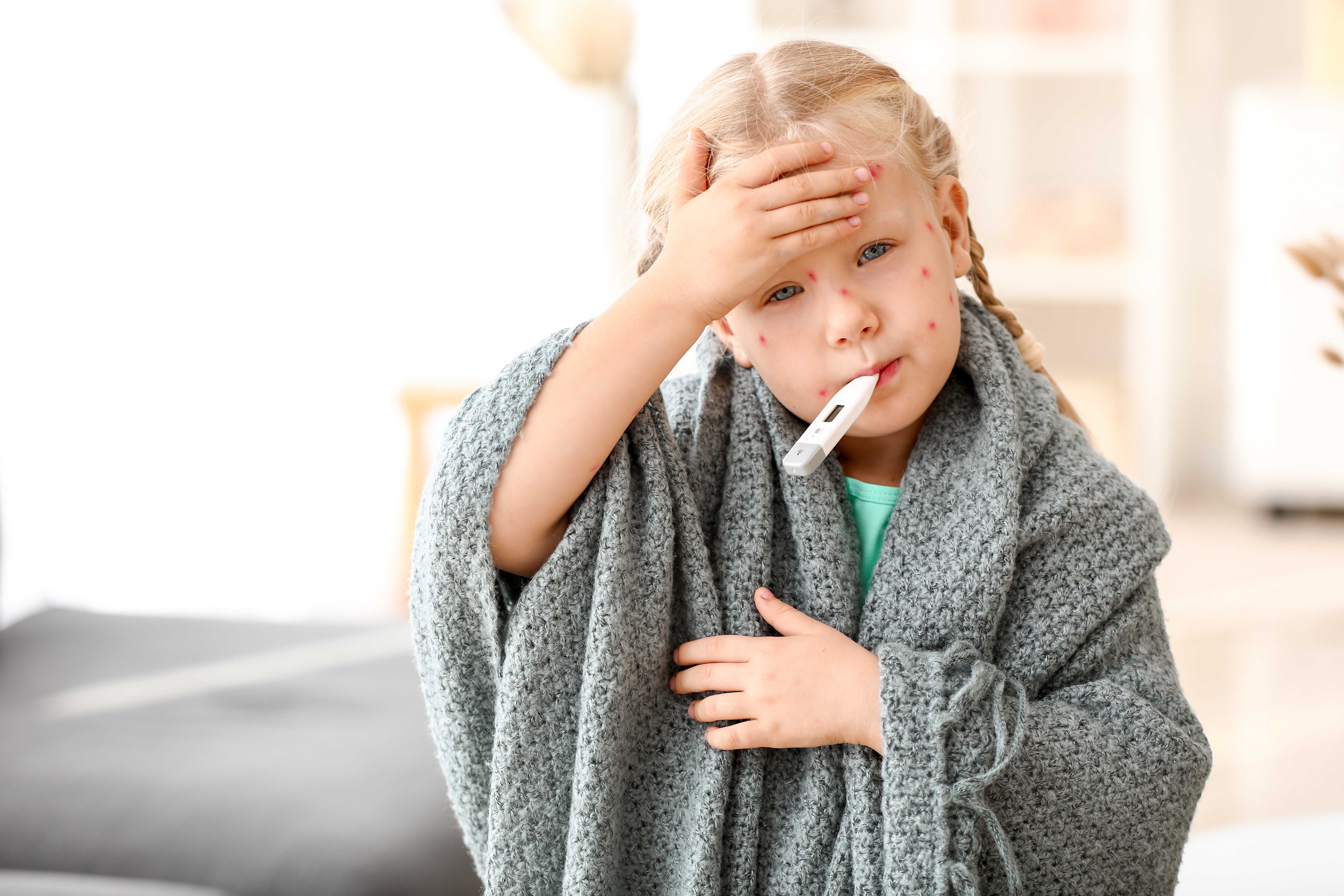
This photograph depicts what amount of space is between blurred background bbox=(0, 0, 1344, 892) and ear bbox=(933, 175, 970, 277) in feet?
2.78

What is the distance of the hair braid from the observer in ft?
2.96

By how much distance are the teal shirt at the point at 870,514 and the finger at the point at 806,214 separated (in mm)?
221

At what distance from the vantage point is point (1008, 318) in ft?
2.97

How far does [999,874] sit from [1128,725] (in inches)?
5.0

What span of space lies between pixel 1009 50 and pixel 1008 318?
249 cm

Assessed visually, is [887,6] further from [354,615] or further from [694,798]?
[694,798]

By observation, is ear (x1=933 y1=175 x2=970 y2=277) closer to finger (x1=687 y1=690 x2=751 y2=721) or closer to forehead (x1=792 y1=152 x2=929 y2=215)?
forehead (x1=792 y1=152 x2=929 y2=215)

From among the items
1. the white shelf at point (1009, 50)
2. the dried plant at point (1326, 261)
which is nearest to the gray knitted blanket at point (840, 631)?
the dried plant at point (1326, 261)

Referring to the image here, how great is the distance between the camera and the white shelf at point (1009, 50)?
3.03 metres

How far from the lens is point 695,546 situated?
77 cm

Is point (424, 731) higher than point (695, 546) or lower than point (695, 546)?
lower

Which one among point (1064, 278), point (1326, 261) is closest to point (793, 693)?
point (1326, 261)

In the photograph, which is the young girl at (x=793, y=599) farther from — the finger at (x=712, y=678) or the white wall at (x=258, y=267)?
the white wall at (x=258, y=267)

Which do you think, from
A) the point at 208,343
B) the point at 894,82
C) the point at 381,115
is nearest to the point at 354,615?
the point at 208,343
